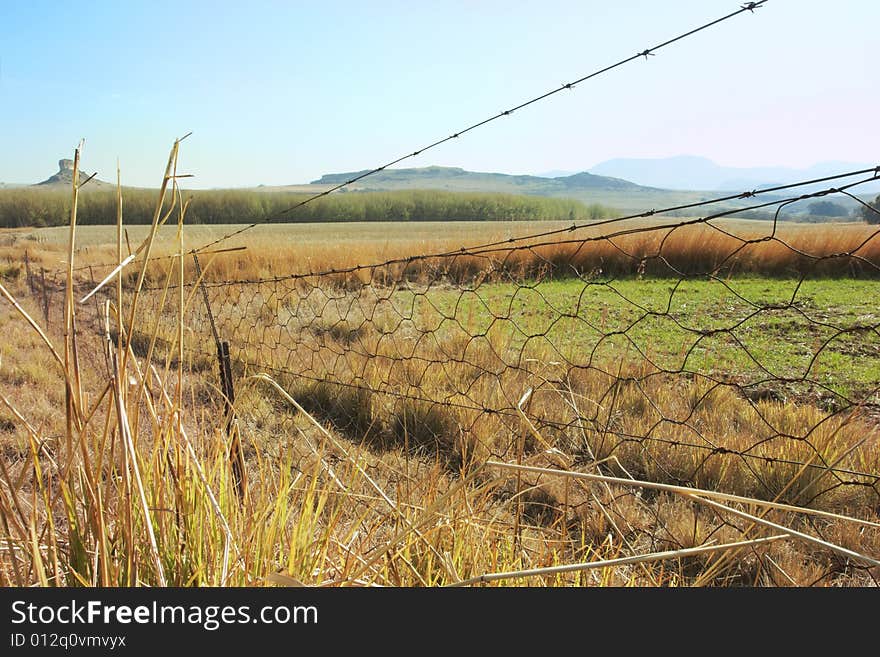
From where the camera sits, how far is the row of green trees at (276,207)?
4088 cm

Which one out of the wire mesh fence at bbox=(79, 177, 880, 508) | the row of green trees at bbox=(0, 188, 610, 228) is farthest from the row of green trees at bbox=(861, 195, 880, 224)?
the row of green trees at bbox=(0, 188, 610, 228)

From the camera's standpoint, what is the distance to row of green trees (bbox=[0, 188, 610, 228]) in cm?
4088

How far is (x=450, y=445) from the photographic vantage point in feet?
8.98

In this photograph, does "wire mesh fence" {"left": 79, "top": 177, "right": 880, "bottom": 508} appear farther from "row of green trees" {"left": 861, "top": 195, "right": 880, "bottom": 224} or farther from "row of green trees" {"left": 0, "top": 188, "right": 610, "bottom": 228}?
"row of green trees" {"left": 0, "top": 188, "right": 610, "bottom": 228}

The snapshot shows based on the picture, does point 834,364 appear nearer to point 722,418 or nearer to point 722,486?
point 722,418

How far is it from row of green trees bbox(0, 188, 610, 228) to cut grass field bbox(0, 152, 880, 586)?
104 ft

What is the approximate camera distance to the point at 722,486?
2.30m

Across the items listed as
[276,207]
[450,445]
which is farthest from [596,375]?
[276,207]

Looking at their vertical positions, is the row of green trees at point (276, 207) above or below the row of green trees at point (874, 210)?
above

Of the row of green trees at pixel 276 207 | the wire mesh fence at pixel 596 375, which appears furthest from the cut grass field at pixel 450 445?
the row of green trees at pixel 276 207

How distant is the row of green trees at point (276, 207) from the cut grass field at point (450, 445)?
31559 mm

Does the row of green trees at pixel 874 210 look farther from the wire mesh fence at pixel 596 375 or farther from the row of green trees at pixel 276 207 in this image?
the row of green trees at pixel 276 207

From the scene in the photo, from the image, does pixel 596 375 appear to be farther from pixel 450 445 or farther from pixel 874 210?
pixel 874 210

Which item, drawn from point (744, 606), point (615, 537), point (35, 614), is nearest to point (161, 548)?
point (35, 614)
